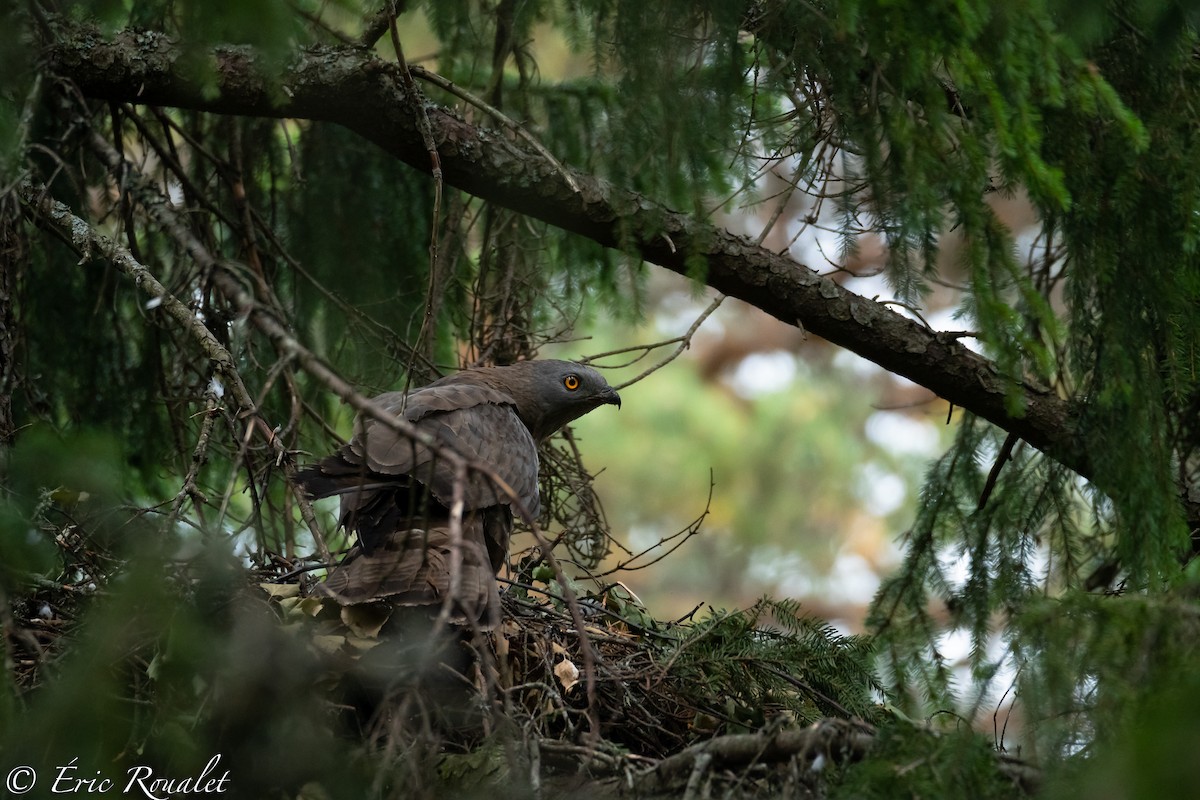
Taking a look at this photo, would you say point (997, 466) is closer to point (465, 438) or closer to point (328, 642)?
point (465, 438)

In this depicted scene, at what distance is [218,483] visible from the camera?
18.9ft

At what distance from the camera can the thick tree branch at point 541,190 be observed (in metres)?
4.25

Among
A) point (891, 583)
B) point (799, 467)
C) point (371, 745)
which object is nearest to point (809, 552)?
point (799, 467)

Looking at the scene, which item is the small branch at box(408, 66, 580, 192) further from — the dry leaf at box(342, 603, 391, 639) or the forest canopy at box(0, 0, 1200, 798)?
the dry leaf at box(342, 603, 391, 639)

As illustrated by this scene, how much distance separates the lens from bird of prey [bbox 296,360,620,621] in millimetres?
3760

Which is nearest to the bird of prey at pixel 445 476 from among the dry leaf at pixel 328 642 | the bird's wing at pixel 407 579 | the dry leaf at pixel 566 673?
the bird's wing at pixel 407 579

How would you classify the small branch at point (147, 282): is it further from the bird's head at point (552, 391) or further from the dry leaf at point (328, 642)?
the bird's head at point (552, 391)

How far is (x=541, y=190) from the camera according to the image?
4.36 metres

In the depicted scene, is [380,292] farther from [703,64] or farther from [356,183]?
[703,64]

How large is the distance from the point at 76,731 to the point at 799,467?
13.4 meters

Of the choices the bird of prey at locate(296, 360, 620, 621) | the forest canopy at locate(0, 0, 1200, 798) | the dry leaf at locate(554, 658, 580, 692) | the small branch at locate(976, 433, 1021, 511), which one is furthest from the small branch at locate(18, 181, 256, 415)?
the small branch at locate(976, 433, 1021, 511)

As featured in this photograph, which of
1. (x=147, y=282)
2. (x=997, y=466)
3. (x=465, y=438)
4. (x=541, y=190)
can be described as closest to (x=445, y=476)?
(x=465, y=438)

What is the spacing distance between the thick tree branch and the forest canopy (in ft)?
0.05

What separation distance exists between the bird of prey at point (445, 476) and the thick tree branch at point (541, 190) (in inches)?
37.7
